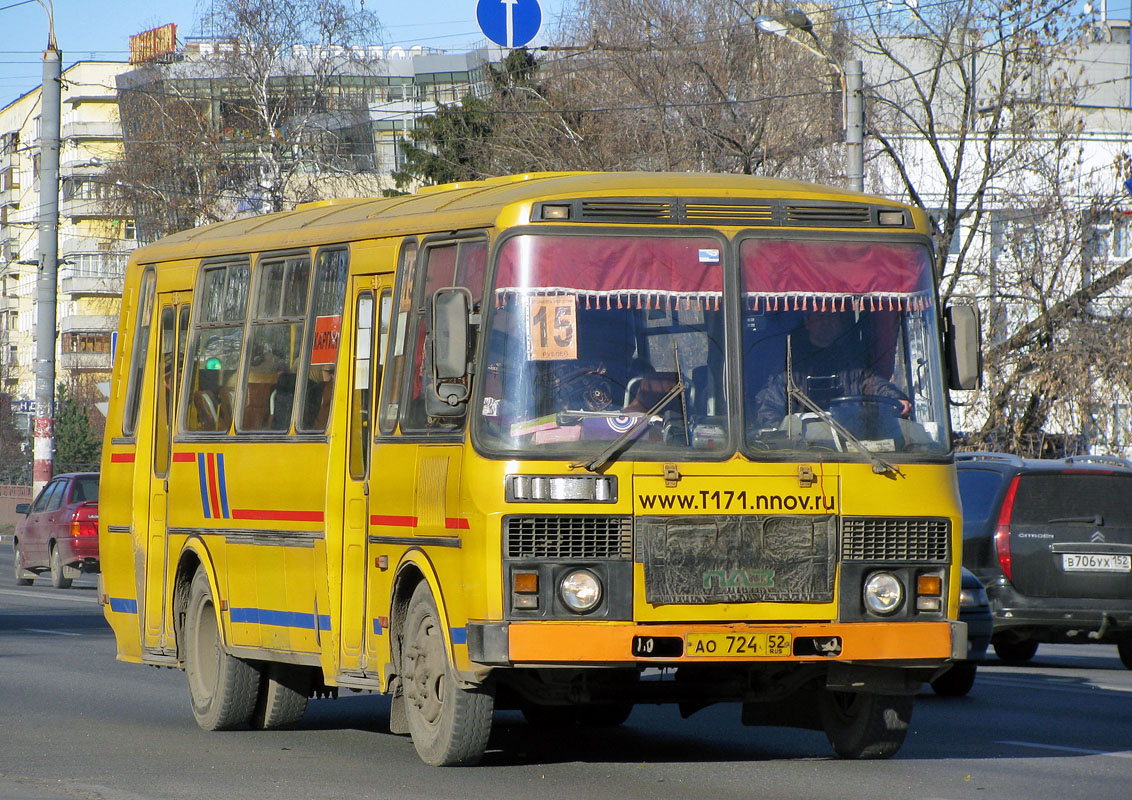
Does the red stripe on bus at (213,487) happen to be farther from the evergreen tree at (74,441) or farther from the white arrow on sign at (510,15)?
the evergreen tree at (74,441)

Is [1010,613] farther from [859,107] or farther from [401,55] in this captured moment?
[401,55]

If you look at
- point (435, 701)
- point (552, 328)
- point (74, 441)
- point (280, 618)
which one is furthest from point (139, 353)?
point (74, 441)

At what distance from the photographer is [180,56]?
55.3 m

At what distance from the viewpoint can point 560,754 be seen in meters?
10.4

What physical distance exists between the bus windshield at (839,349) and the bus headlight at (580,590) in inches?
39.1

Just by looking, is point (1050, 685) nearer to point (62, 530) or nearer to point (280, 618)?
point (280, 618)

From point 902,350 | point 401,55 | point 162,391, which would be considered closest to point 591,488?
point 902,350

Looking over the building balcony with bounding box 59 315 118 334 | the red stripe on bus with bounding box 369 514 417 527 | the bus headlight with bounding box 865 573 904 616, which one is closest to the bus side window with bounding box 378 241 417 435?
the red stripe on bus with bounding box 369 514 417 527

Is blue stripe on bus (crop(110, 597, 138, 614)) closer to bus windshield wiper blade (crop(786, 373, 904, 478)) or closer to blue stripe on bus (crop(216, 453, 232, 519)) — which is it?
blue stripe on bus (crop(216, 453, 232, 519))

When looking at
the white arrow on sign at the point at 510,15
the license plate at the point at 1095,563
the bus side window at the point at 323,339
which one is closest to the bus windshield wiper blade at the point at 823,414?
the bus side window at the point at 323,339

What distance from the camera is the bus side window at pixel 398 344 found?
9984 millimetres

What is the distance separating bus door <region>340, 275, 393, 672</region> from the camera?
1016 centimetres

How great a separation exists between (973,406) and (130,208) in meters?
30.4

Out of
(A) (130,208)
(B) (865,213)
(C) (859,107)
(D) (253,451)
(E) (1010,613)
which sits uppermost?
(A) (130,208)
